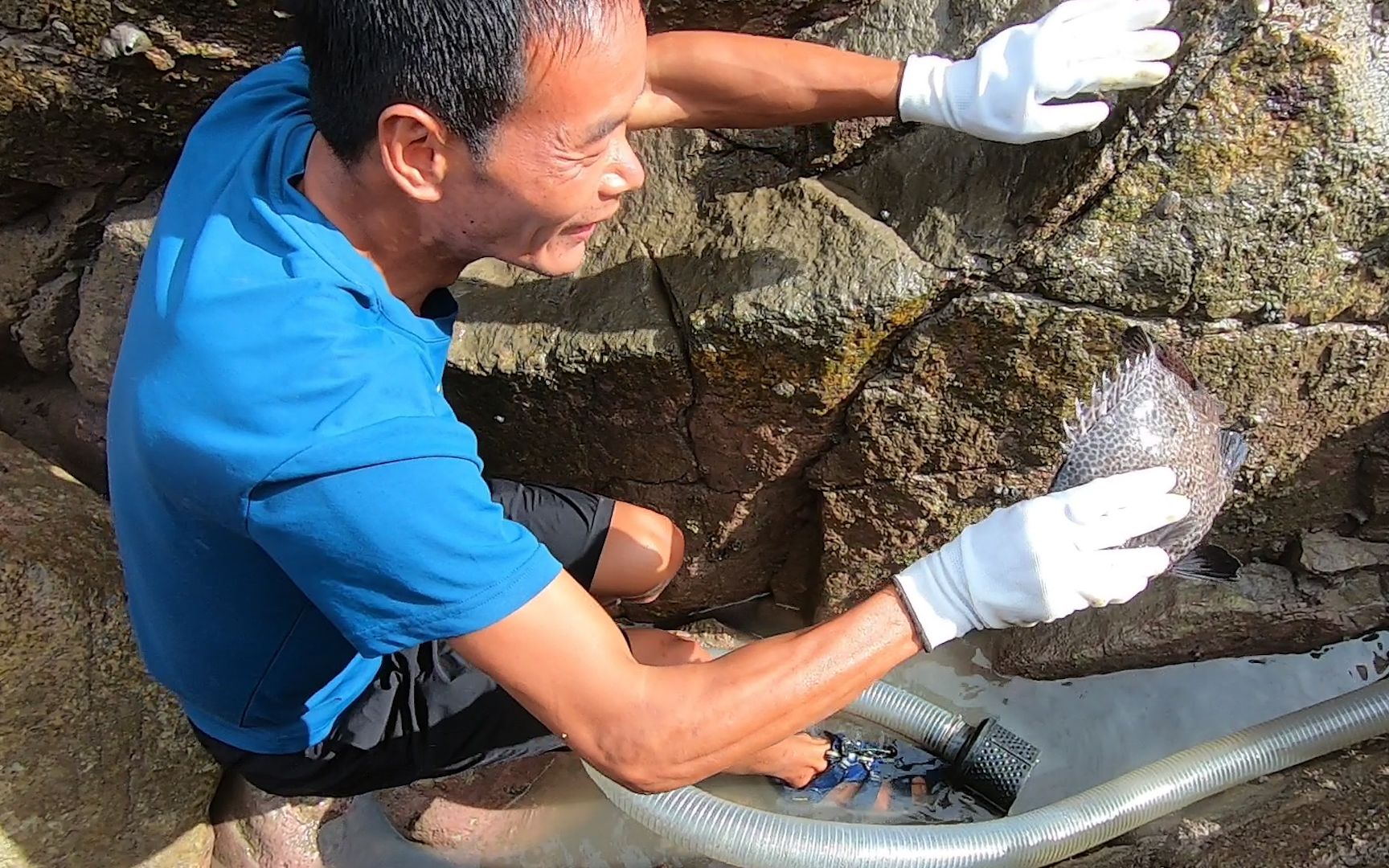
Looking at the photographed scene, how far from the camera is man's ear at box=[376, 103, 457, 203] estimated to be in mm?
1661

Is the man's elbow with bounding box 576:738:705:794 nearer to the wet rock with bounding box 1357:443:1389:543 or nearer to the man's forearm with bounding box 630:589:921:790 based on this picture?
the man's forearm with bounding box 630:589:921:790

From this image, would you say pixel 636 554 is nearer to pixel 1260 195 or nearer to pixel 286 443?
pixel 286 443

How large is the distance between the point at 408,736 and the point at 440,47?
164cm

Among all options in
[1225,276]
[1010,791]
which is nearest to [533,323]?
[1225,276]

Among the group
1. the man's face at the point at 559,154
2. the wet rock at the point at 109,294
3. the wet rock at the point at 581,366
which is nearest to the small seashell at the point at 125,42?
the wet rock at the point at 109,294

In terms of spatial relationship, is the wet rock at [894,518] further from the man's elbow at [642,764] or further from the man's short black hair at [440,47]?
the man's short black hair at [440,47]

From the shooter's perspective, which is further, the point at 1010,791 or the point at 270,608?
the point at 1010,791

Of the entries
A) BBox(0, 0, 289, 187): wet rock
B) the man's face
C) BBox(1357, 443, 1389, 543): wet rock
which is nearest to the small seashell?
BBox(0, 0, 289, 187): wet rock

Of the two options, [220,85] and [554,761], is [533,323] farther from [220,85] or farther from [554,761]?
[554,761]

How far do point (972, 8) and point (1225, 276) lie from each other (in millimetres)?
900

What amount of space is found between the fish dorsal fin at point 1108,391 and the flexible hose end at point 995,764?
988 mm

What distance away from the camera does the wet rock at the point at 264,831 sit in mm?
3115

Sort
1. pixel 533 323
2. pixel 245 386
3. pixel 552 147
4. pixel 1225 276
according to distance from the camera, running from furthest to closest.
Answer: pixel 533 323
pixel 1225 276
pixel 552 147
pixel 245 386

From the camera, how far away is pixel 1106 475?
2162mm
